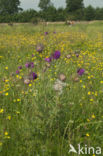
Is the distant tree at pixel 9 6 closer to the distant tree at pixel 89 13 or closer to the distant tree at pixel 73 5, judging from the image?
the distant tree at pixel 73 5

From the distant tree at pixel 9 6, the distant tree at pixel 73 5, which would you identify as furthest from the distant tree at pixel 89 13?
the distant tree at pixel 9 6

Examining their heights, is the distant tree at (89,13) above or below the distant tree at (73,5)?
below

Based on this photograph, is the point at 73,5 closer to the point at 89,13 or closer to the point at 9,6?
the point at 89,13

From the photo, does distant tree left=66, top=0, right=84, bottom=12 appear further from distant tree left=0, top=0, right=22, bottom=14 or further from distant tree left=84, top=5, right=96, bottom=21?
distant tree left=0, top=0, right=22, bottom=14

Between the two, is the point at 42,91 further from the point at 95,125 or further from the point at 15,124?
the point at 95,125

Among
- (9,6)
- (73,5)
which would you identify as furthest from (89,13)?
(9,6)

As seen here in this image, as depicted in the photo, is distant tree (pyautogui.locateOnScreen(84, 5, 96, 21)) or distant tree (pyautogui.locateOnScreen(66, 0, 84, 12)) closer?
distant tree (pyautogui.locateOnScreen(84, 5, 96, 21))

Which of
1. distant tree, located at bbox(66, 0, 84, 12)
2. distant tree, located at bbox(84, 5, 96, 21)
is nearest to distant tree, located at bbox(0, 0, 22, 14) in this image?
distant tree, located at bbox(66, 0, 84, 12)

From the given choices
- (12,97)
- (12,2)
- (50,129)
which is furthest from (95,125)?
(12,2)

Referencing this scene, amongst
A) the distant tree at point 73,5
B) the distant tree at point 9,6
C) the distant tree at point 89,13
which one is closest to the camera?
the distant tree at point 89,13

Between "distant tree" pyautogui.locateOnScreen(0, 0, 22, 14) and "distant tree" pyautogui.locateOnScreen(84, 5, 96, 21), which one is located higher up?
"distant tree" pyautogui.locateOnScreen(0, 0, 22, 14)

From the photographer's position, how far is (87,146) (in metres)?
1.73

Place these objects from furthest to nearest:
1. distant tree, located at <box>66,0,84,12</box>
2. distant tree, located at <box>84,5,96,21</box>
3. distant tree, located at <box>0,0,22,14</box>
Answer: distant tree, located at <box>0,0,22,14</box>
distant tree, located at <box>66,0,84,12</box>
distant tree, located at <box>84,5,96,21</box>

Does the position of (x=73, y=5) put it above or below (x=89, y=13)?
above
